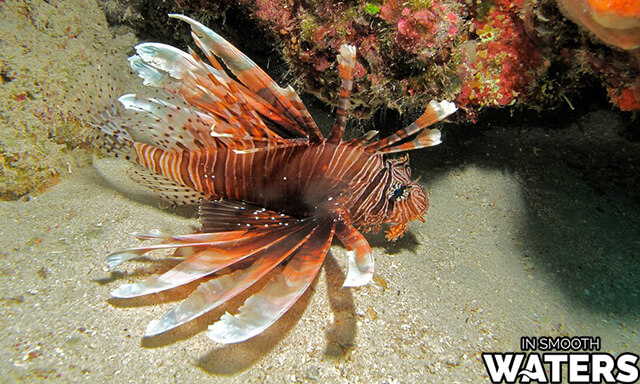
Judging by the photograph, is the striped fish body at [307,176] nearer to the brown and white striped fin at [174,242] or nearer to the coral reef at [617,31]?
the brown and white striped fin at [174,242]

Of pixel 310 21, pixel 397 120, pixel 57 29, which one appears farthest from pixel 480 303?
pixel 57 29

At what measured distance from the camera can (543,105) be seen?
12.0ft

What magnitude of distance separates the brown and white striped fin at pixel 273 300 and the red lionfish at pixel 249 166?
15 mm

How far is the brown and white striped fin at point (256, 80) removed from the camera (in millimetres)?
2518

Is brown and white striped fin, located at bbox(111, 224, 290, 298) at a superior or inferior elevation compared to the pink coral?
inferior

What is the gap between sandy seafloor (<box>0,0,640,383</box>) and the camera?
7.37ft

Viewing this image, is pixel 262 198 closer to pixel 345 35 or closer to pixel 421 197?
pixel 421 197

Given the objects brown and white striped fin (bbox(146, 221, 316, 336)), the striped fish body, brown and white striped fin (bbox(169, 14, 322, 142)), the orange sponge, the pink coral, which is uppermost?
the pink coral

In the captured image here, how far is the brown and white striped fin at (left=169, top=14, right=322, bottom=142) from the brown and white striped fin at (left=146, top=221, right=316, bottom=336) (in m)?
0.87

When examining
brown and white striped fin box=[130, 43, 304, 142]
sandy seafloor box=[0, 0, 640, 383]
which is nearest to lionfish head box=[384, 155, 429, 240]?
sandy seafloor box=[0, 0, 640, 383]

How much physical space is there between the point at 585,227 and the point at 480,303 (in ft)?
6.83

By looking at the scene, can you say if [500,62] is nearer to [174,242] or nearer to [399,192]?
[399,192]

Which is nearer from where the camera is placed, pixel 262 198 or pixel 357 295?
pixel 357 295

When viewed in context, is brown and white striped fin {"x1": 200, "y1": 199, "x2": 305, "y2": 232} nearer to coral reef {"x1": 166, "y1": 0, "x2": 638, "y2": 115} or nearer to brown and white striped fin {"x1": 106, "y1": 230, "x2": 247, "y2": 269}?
brown and white striped fin {"x1": 106, "y1": 230, "x2": 247, "y2": 269}
